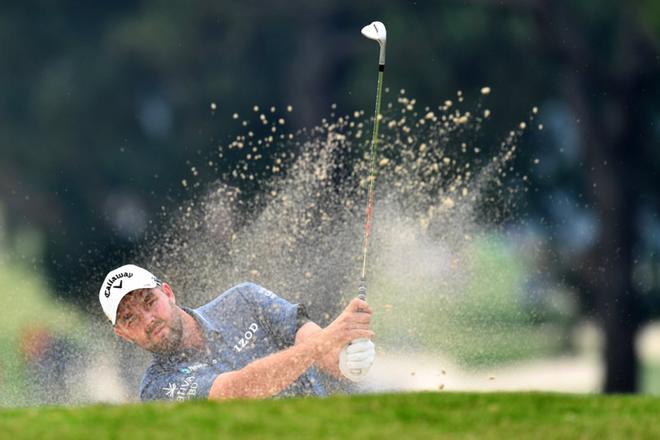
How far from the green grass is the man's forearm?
691 mm

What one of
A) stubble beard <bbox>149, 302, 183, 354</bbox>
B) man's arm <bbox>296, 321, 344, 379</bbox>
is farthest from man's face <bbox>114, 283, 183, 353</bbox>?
man's arm <bbox>296, 321, 344, 379</bbox>

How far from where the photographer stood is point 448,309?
855 centimetres

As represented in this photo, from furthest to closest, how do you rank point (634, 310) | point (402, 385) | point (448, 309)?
point (634, 310), point (402, 385), point (448, 309)

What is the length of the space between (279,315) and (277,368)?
39 centimetres

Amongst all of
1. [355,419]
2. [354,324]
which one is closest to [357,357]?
[354,324]

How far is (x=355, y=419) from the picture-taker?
5.11m

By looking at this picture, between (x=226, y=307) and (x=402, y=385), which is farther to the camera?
→ (x=402, y=385)

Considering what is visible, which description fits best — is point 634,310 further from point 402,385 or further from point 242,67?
point 242,67

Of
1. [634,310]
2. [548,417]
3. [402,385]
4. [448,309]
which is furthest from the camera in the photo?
[634,310]

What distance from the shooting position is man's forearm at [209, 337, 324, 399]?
6.16 meters

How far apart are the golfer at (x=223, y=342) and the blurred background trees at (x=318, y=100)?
484 centimetres

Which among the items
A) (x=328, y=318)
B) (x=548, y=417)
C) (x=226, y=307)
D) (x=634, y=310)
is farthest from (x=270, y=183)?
(x=634, y=310)

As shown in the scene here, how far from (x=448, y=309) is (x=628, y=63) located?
17.6ft

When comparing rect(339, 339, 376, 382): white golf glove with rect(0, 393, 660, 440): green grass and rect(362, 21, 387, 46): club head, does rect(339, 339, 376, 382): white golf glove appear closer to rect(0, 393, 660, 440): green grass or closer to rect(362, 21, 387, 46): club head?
rect(0, 393, 660, 440): green grass
